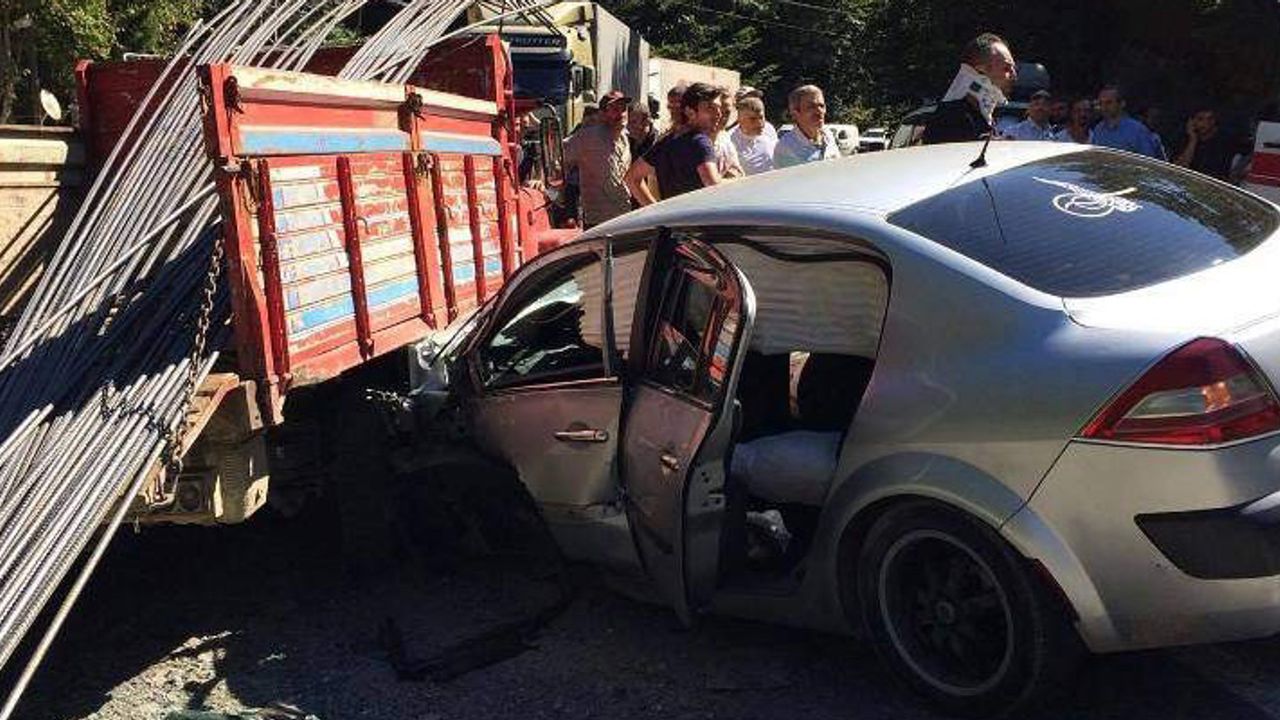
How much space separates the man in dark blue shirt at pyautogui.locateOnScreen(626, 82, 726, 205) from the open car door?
317 cm

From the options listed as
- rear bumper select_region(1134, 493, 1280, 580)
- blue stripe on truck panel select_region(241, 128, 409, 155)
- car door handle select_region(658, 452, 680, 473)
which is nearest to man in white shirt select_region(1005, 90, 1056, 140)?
blue stripe on truck panel select_region(241, 128, 409, 155)

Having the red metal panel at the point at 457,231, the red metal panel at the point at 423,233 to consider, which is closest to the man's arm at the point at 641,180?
the red metal panel at the point at 457,231

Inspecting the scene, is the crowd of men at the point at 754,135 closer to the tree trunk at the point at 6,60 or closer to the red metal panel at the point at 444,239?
the red metal panel at the point at 444,239

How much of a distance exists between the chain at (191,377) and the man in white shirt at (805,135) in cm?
440

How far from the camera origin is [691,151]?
23.5ft

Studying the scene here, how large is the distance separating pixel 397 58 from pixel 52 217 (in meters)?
1.97

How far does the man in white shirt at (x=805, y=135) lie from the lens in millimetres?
7656

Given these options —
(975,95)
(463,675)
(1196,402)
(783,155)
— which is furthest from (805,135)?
(1196,402)

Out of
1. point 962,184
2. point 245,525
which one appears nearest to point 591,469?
point 962,184

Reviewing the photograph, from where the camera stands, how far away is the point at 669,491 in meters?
3.77

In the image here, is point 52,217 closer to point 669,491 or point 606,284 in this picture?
point 606,284

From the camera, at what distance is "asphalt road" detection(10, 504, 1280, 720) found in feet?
12.1

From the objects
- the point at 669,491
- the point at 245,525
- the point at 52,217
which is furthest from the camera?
the point at 245,525

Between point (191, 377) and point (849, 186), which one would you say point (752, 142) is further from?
point (191, 377)
